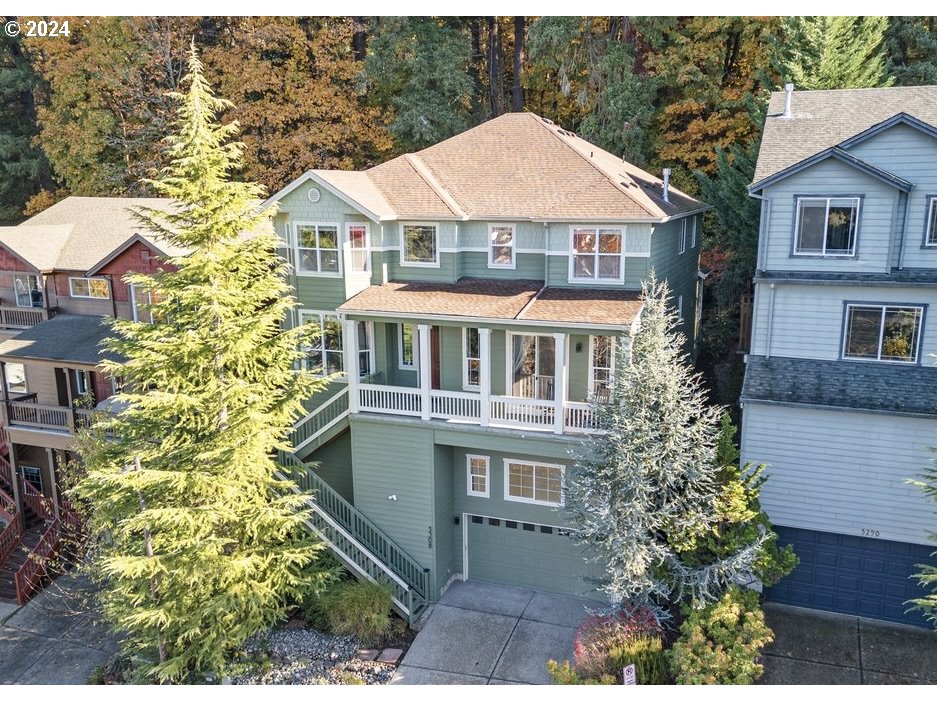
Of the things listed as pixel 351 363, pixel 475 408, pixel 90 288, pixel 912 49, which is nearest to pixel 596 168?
pixel 475 408

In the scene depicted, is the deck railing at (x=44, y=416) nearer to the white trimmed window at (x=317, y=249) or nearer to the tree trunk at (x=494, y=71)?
the white trimmed window at (x=317, y=249)

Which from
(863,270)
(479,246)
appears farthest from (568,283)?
(863,270)

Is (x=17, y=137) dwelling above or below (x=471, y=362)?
above

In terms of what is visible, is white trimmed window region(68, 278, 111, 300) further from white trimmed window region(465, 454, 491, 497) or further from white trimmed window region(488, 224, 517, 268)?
white trimmed window region(465, 454, 491, 497)

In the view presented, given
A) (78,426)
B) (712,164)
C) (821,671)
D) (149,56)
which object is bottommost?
(821,671)

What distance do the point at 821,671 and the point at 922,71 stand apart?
21870mm

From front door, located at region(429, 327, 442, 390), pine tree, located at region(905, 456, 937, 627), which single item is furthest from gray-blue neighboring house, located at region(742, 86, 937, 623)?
front door, located at region(429, 327, 442, 390)

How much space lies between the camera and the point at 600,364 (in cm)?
1773

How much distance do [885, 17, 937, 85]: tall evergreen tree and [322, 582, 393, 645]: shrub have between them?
24.6 meters

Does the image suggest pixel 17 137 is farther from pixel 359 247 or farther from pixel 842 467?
pixel 842 467

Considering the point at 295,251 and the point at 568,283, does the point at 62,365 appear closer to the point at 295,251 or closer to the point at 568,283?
the point at 295,251

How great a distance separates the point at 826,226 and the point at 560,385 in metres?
6.80

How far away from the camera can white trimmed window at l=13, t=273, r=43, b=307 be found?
80.4ft

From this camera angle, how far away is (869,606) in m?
16.0
